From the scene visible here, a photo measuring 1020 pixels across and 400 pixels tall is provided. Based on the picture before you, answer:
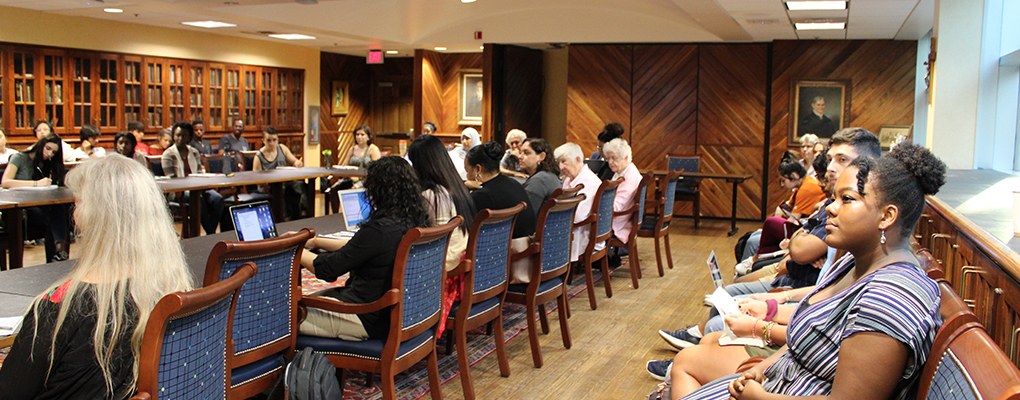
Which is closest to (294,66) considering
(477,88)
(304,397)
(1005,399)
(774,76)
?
(477,88)

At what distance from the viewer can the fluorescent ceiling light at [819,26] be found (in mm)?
8320

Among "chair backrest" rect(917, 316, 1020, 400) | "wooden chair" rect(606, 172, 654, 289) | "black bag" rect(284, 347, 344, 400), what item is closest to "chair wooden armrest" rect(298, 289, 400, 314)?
"black bag" rect(284, 347, 344, 400)

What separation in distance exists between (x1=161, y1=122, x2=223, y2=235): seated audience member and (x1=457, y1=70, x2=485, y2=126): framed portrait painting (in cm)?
569

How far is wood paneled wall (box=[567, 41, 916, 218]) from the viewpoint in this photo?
992cm

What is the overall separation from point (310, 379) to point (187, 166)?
6402 mm

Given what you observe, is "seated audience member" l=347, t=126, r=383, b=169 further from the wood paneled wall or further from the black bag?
the black bag

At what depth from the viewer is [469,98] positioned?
13.4m

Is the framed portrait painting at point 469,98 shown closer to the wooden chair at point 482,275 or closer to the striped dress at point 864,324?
the wooden chair at point 482,275

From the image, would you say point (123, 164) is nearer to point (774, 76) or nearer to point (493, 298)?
point (493, 298)

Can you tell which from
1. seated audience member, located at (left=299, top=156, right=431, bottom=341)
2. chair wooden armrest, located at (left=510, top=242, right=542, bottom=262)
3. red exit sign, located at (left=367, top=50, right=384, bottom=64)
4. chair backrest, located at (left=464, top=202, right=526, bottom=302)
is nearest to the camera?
seated audience member, located at (left=299, top=156, right=431, bottom=341)

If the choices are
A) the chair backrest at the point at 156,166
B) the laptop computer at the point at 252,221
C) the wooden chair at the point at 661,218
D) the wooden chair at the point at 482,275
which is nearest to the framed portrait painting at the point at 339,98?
the chair backrest at the point at 156,166

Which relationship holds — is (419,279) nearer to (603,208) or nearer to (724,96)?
(603,208)

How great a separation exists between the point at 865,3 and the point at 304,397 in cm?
624

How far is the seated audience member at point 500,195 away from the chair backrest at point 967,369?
8.24 ft
